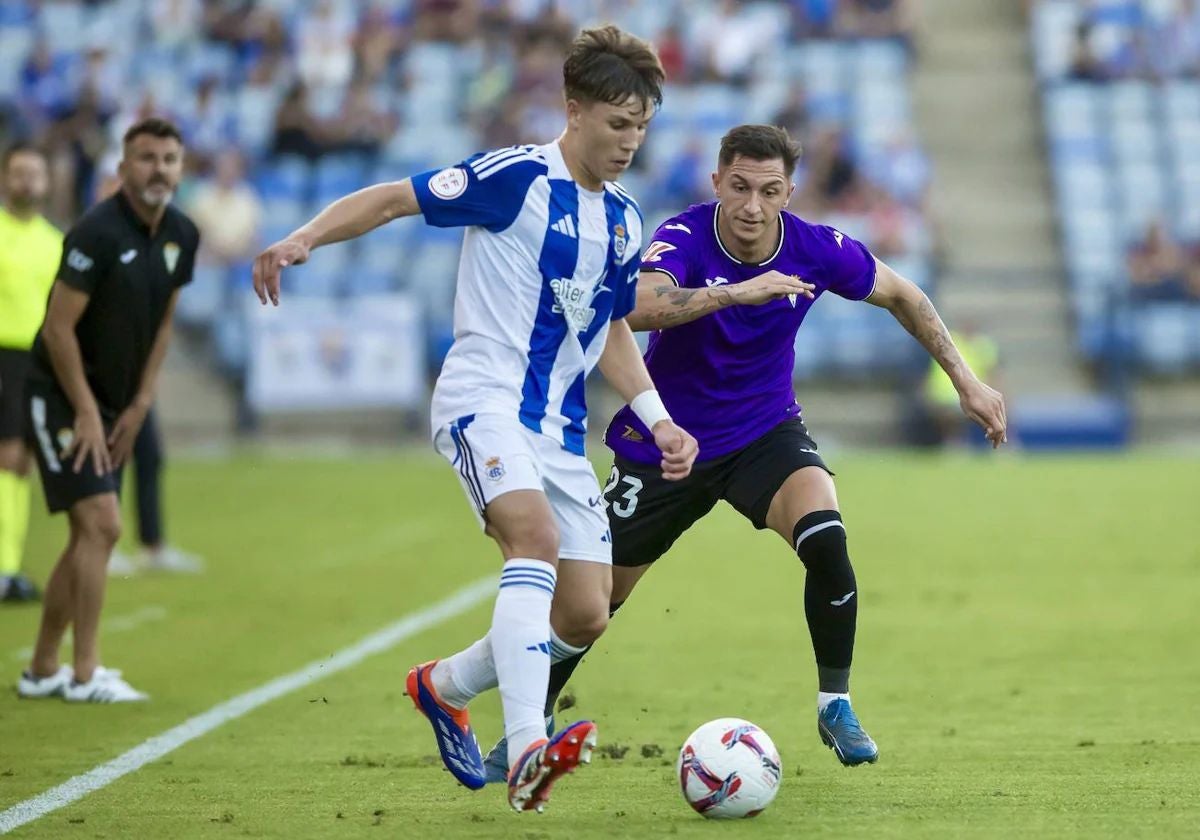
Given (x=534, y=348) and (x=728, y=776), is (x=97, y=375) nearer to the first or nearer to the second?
(x=534, y=348)

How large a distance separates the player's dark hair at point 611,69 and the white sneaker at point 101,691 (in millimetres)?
3697

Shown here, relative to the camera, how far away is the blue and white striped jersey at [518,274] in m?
5.80

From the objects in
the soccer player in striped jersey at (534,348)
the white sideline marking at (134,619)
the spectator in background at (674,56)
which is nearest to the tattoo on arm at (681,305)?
the soccer player in striped jersey at (534,348)

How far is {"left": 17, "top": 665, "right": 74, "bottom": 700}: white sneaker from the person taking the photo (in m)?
8.32

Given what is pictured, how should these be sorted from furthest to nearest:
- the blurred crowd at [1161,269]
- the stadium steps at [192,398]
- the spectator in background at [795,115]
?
the spectator in background at [795,115]
the blurred crowd at [1161,269]
the stadium steps at [192,398]

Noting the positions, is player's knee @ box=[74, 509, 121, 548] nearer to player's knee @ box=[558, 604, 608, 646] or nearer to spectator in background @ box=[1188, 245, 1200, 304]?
player's knee @ box=[558, 604, 608, 646]

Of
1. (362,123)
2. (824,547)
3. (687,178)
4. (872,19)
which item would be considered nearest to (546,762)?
(824,547)

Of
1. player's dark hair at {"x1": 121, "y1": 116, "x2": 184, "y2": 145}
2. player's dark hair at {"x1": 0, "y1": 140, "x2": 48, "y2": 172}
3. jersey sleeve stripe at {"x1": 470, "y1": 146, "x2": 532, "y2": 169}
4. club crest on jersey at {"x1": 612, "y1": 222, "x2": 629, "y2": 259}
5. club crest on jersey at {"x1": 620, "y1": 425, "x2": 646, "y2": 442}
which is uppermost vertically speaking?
player's dark hair at {"x1": 0, "y1": 140, "x2": 48, "y2": 172}

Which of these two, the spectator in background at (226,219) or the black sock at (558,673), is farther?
the spectator in background at (226,219)

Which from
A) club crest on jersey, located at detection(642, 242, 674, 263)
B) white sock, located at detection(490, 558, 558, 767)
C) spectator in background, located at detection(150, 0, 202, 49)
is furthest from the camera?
spectator in background, located at detection(150, 0, 202, 49)

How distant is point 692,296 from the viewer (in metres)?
6.56

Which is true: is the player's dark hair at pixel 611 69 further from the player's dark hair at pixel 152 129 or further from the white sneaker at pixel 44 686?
the white sneaker at pixel 44 686

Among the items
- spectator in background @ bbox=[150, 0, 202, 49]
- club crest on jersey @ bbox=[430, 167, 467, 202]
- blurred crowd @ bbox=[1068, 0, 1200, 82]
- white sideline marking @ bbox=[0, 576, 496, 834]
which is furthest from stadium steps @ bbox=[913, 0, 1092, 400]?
club crest on jersey @ bbox=[430, 167, 467, 202]

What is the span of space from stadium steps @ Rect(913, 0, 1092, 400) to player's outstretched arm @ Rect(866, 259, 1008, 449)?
17.1m
